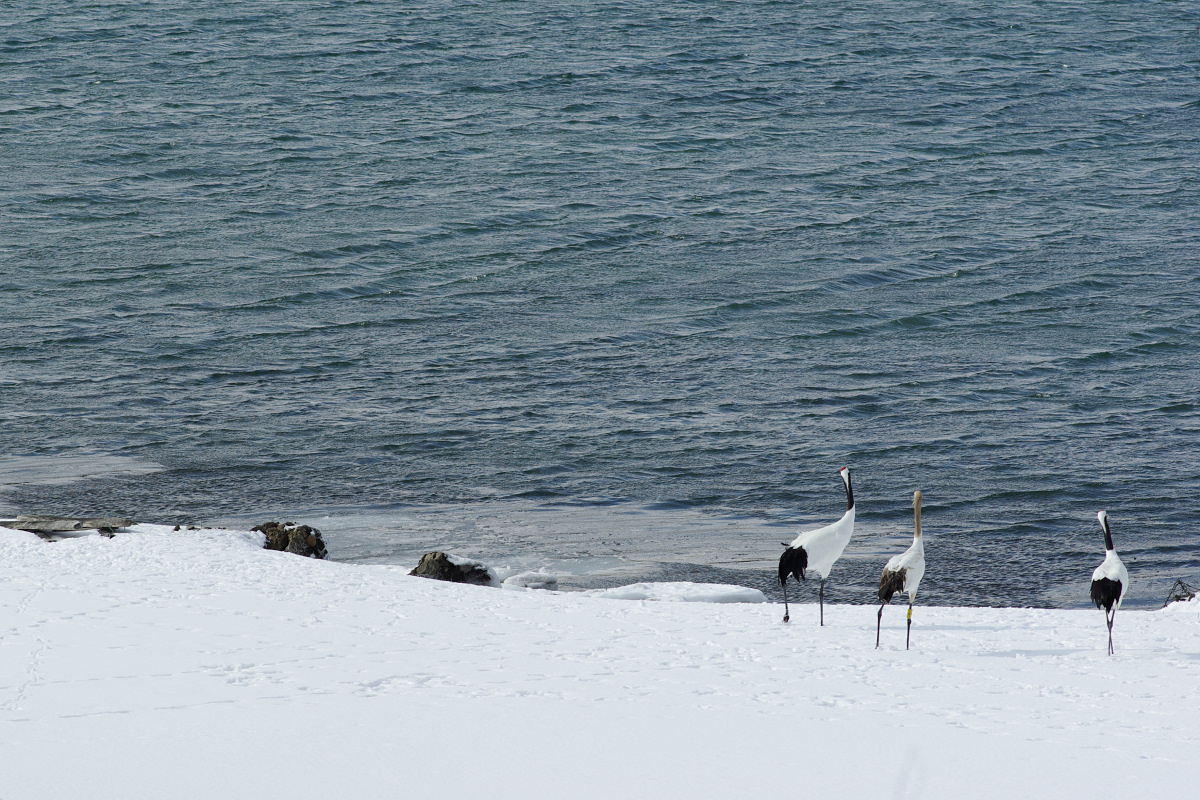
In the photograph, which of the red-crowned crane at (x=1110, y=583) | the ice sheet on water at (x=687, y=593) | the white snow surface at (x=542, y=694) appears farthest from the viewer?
the ice sheet on water at (x=687, y=593)

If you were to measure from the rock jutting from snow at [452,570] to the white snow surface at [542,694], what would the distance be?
1.47ft

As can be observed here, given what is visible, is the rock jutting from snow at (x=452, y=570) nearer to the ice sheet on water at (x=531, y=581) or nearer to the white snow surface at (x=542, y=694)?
the ice sheet on water at (x=531, y=581)

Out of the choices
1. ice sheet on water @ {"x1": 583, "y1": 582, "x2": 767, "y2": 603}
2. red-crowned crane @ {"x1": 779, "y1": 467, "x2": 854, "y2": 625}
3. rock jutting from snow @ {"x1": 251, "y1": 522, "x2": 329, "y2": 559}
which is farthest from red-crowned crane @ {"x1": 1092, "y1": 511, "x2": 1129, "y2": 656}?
rock jutting from snow @ {"x1": 251, "y1": 522, "x2": 329, "y2": 559}

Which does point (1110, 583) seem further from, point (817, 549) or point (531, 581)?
point (531, 581)

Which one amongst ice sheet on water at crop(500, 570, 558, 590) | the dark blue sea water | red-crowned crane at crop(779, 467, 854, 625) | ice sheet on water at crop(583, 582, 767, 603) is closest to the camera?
red-crowned crane at crop(779, 467, 854, 625)

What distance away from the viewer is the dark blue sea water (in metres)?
14.5

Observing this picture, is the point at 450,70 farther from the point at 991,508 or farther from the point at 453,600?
the point at 453,600

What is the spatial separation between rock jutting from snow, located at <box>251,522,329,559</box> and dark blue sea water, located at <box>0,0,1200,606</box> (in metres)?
0.77

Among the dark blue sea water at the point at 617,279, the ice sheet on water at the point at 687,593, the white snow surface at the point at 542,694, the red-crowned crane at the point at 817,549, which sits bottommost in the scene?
the white snow surface at the point at 542,694

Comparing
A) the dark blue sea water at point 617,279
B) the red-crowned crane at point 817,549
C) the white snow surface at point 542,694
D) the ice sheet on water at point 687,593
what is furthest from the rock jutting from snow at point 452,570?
the red-crowned crane at point 817,549

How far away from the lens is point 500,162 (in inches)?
1153

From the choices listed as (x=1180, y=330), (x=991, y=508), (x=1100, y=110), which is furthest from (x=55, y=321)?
(x=1100, y=110)

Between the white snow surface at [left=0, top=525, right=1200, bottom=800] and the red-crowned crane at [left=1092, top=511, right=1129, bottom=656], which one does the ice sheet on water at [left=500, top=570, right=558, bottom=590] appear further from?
the red-crowned crane at [left=1092, top=511, right=1129, bottom=656]

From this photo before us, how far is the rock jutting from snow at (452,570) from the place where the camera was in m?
11.3
